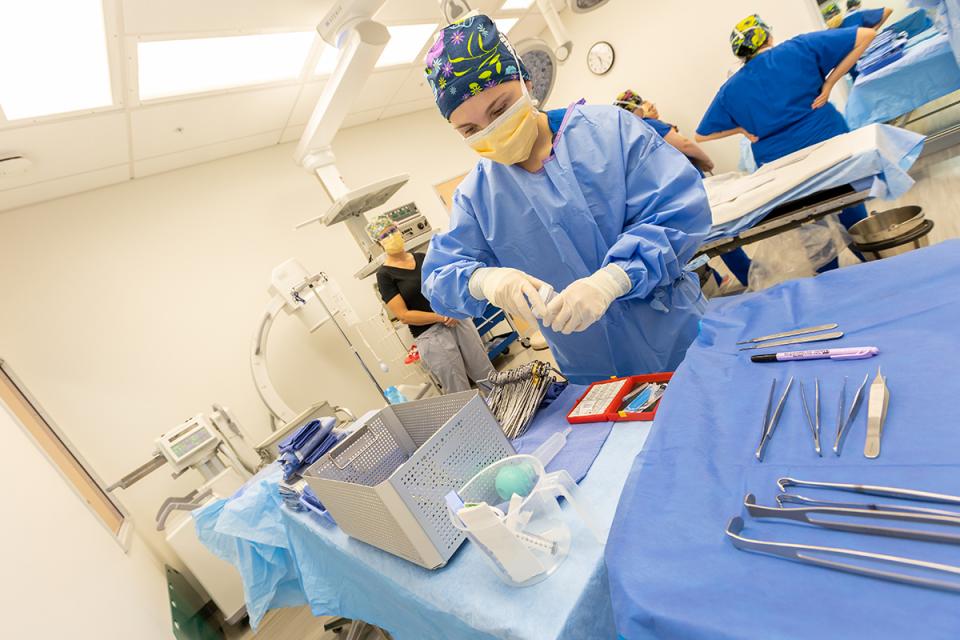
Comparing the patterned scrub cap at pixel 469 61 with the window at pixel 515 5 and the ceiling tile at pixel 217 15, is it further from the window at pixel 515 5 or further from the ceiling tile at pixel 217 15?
the window at pixel 515 5

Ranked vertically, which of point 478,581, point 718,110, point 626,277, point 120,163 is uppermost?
point 120,163

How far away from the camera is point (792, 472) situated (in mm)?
583

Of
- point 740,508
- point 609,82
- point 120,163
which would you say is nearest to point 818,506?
point 740,508

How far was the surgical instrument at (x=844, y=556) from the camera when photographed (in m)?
0.40

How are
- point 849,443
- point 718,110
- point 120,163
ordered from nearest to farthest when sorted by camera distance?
1. point 849,443
2. point 718,110
3. point 120,163

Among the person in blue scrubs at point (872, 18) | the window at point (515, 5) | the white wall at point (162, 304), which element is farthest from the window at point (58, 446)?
the person in blue scrubs at point (872, 18)

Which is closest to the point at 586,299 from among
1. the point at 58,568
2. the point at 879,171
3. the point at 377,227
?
the point at 879,171

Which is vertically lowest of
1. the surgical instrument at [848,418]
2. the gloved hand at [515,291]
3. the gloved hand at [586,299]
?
the surgical instrument at [848,418]

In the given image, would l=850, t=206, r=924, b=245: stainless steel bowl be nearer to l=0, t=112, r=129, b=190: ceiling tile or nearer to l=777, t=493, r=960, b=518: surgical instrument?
l=777, t=493, r=960, b=518: surgical instrument

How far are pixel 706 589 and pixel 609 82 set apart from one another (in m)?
5.38

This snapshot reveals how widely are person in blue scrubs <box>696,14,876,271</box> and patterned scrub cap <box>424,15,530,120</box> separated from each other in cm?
208

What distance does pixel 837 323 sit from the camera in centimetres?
81

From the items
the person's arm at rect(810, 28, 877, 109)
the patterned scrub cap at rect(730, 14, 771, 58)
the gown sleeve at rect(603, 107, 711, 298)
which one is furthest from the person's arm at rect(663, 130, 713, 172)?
the gown sleeve at rect(603, 107, 711, 298)

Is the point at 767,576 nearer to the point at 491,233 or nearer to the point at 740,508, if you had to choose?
the point at 740,508
